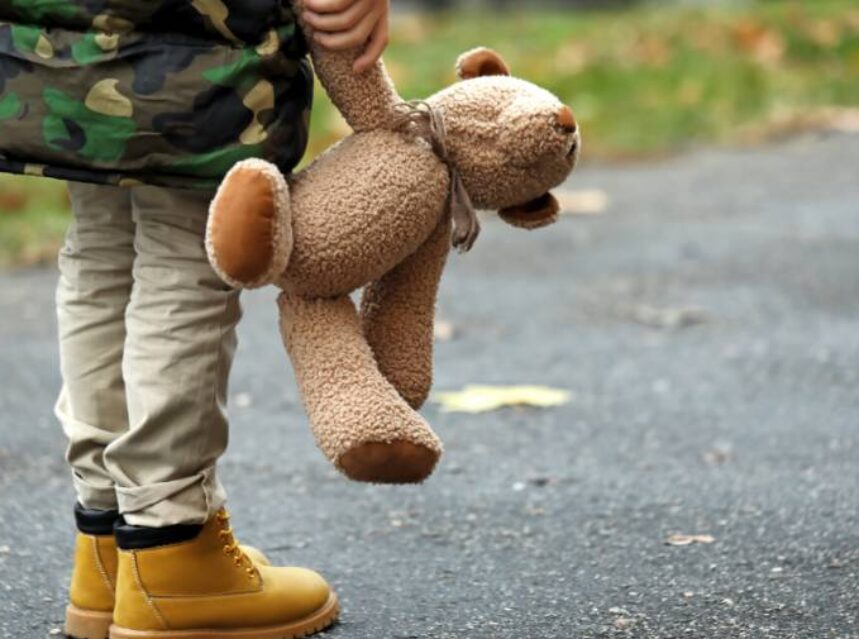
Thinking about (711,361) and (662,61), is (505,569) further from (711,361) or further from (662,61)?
(662,61)

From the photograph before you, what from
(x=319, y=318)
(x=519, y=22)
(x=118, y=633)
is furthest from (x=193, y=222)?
(x=519, y=22)

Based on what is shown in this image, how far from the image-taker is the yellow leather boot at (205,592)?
2.04 metres

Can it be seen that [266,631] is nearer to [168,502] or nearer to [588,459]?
[168,502]

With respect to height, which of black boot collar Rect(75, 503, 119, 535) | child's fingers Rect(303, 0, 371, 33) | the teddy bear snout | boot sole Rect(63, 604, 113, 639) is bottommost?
boot sole Rect(63, 604, 113, 639)

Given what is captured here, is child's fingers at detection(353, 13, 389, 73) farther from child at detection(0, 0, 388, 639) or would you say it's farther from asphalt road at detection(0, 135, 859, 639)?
asphalt road at detection(0, 135, 859, 639)

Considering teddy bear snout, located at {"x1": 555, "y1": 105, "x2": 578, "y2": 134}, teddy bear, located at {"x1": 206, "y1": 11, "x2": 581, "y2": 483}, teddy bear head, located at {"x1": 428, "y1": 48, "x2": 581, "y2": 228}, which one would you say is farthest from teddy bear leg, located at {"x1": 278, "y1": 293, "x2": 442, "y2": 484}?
teddy bear snout, located at {"x1": 555, "y1": 105, "x2": 578, "y2": 134}

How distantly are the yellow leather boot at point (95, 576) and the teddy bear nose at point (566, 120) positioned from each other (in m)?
0.75

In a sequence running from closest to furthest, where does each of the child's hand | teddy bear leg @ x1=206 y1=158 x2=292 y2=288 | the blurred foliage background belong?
teddy bear leg @ x1=206 y1=158 x2=292 y2=288, the child's hand, the blurred foliage background

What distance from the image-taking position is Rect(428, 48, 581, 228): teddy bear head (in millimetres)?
1914

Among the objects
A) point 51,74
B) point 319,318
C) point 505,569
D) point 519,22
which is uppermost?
point 51,74

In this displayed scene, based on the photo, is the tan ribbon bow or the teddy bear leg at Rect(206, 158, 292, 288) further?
the tan ribbon bow

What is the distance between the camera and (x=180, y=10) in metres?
1.86

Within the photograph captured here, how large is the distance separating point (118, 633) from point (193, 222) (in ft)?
1.65

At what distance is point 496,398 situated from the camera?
3.43m
